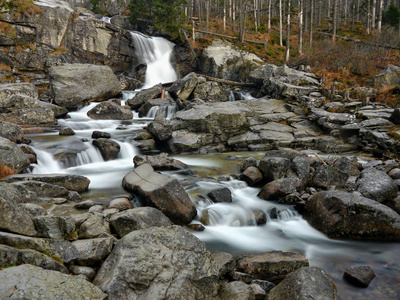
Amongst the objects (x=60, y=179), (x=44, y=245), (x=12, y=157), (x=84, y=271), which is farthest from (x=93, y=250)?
(x=12, y=157)

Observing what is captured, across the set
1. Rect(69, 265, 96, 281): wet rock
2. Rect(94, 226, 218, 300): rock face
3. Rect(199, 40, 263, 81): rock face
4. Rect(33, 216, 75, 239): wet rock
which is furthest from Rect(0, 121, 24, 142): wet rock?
Rect(199, 40, 263, 81): rock face

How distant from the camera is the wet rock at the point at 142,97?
20.9 m

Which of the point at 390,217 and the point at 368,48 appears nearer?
the point at 390,217

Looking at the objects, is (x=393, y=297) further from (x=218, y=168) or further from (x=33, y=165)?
(x=33, y=165)

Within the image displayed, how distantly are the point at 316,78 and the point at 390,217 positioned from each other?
55.8ft

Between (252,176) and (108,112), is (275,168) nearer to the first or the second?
(252,176)

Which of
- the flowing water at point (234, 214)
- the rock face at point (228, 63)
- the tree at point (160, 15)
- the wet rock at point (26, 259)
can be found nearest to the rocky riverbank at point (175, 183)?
the wet rock at point (26, 259)

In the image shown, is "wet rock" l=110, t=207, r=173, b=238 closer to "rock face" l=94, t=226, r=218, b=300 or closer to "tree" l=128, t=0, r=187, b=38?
"rock face" l=94, t=226, r=218, b=300

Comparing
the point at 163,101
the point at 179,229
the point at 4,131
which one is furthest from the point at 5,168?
the point at 163,101

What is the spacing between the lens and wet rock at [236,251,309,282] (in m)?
5.09

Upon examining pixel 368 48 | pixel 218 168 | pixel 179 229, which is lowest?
pixel 218 168

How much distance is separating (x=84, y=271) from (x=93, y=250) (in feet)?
1.21

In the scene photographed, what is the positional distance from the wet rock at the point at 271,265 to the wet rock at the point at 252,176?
14.6ft

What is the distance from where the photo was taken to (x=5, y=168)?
Result: 7883 millimetres
